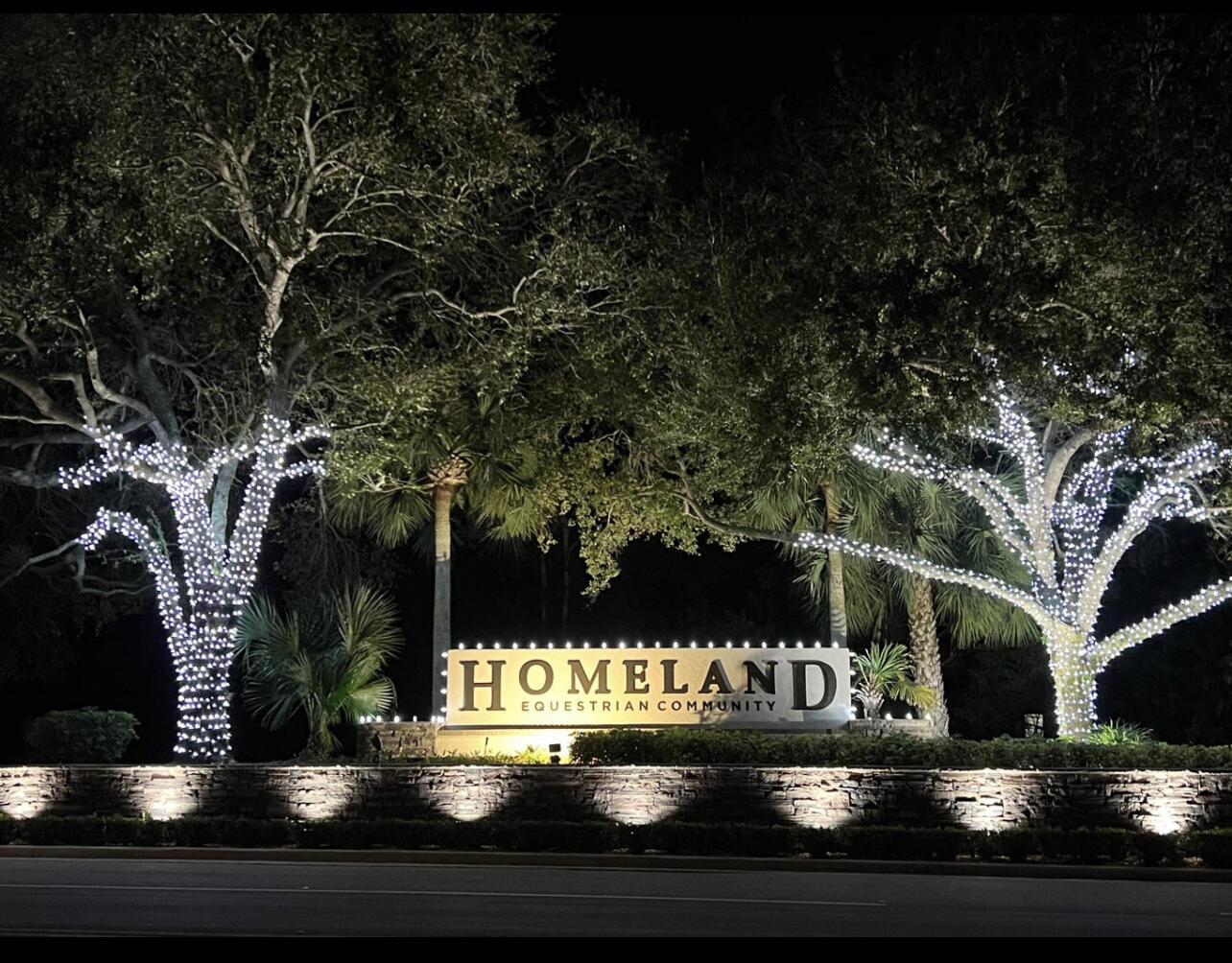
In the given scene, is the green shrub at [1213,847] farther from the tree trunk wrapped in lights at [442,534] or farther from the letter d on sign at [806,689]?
the tree trunk wrapped in lights at [442,534]

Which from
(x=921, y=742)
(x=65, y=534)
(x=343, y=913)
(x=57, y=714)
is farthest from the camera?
(x=65, y=534)

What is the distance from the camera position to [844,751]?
1964 cm

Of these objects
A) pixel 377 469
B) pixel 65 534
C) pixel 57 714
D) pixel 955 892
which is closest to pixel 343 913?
pixel 955 892

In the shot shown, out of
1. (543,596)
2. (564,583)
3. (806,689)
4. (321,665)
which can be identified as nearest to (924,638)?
(806,689)

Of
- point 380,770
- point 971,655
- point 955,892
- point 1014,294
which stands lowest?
point 955,892

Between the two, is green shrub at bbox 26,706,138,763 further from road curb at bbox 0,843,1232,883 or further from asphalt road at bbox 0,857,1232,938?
asphalt road at bbox 0,857,1232,938

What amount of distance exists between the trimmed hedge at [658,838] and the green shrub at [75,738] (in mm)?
3870

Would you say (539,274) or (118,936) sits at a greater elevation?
(539,274)

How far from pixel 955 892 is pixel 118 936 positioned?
7488 millimetres

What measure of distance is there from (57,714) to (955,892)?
50.4ft

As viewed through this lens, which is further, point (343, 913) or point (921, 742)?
point (921, 742)

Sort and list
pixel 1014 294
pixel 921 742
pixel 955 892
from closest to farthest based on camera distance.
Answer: pixel 955 892
pixel 1014 294
pixel 921 742

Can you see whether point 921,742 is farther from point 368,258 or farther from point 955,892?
point 368,258

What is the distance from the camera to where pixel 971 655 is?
112 feet
